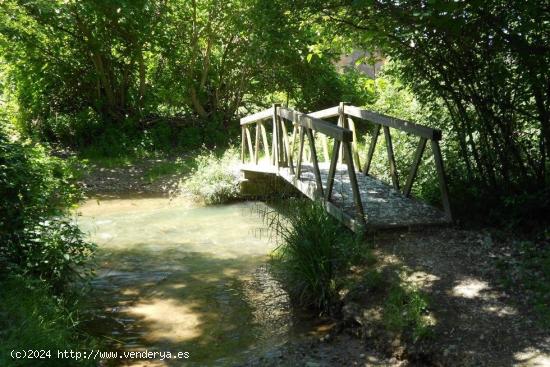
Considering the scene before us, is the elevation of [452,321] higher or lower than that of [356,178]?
lower

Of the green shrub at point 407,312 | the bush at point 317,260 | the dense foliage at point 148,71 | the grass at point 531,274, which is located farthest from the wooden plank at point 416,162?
the dense foliage at point 148,71

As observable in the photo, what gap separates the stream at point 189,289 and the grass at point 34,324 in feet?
1.85

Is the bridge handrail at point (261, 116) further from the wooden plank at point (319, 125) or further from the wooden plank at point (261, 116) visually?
the wooden plank at point (319, 125)

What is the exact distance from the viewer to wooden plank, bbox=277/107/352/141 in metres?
6.53

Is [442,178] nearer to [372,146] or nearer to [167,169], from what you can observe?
[372,146]

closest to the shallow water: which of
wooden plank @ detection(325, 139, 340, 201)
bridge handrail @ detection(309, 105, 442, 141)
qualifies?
wooden plank @ detection(325, 139, 340, 201)

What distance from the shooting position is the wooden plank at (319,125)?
6.53 m

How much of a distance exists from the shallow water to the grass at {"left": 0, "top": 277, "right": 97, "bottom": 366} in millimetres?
629

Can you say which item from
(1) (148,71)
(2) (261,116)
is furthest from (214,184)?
(1) (148,71)

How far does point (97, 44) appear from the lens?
15500 mm

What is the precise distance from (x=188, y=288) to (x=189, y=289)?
1.7 inches

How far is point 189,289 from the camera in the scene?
658cm

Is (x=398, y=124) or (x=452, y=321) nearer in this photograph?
(x=452, y=321)

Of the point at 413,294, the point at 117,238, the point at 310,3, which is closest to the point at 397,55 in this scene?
the point at 310,3
